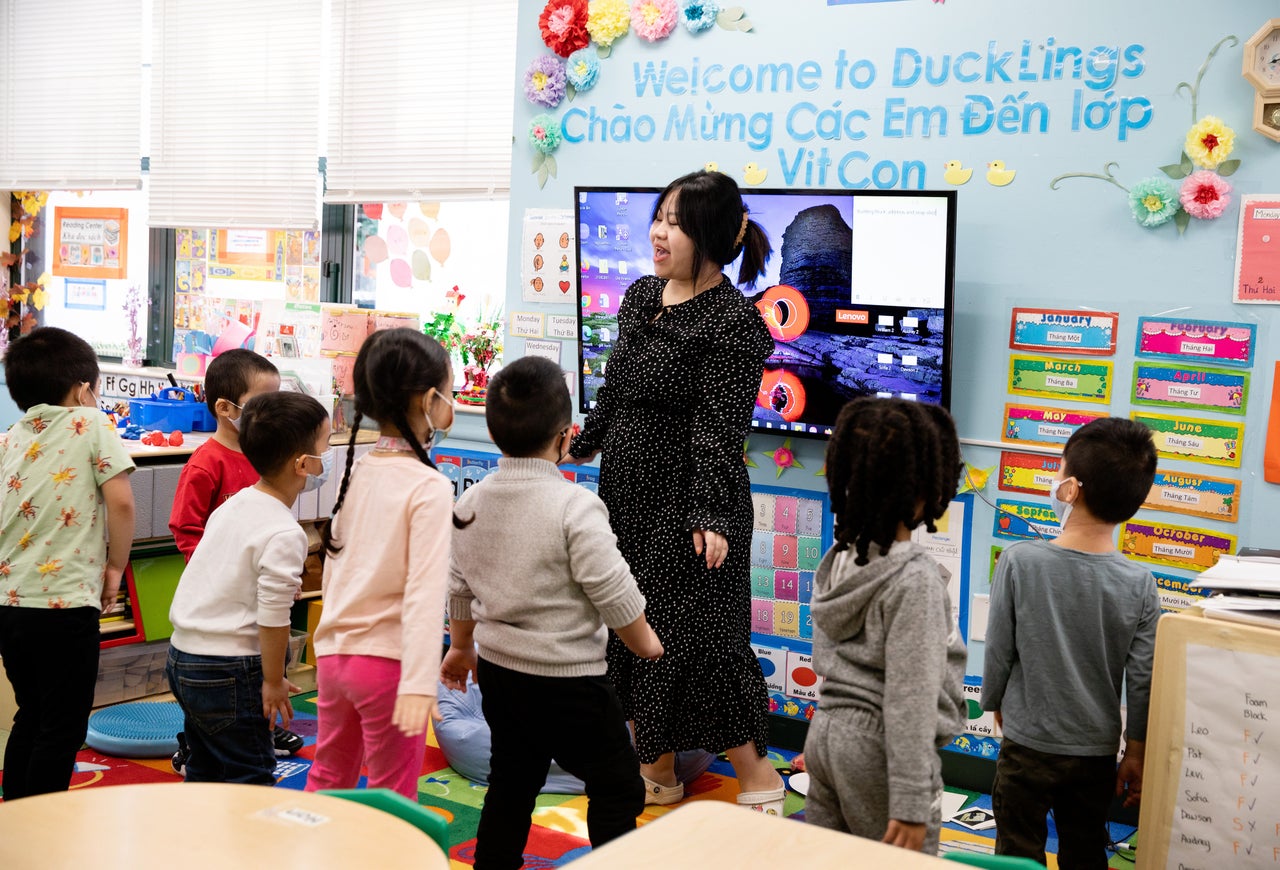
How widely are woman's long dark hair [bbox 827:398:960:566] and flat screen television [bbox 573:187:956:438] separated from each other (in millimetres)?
1330

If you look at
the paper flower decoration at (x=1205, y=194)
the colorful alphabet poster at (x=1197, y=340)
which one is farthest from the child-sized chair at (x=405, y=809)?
the paper flower decoration at (x=1205, y=194)

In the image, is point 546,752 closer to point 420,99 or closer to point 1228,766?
point 1228,766

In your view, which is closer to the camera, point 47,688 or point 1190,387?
point 47,688

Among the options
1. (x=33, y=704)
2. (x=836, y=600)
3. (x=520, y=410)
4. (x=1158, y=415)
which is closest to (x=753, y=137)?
(x=1158, y=415)

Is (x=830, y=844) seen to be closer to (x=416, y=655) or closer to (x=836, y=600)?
(x=836, y=600)

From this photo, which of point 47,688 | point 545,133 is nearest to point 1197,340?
point 545,133

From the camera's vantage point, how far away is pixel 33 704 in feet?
8.59

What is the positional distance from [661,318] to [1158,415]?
129 centimetres

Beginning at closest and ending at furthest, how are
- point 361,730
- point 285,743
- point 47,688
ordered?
point 361,730, point 47,688, point 285,743

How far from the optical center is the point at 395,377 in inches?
81.8

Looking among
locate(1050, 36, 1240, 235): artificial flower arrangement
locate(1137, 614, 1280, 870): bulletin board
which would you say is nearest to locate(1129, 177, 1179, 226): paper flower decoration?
locate(1050, 36, 1240, 235): artificial flower arrangement

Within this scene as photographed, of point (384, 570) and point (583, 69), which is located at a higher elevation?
point (583, 69)

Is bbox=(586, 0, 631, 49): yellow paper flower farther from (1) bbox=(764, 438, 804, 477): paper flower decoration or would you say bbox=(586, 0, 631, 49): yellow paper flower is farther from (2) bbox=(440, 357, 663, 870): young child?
(2) bbox=(440, 357, 663, 870): young child

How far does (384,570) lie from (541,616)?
0.28 m
